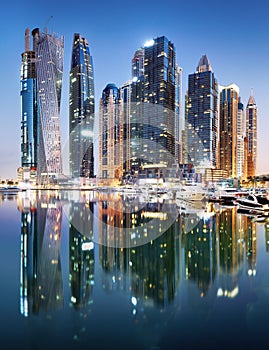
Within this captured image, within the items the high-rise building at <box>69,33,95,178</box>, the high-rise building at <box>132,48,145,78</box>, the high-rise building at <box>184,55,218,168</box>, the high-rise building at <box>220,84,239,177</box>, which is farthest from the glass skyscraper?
the high-rise building at <box>220,84,239,177</box>

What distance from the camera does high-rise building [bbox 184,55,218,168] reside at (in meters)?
108

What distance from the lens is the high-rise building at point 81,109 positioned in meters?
130

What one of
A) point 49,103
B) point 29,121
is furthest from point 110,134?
point 29,121

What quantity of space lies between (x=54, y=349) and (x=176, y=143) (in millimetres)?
108693

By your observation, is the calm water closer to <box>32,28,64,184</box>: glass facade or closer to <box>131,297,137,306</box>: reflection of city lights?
<box>131,297,137,306</box>: reflection of city lights

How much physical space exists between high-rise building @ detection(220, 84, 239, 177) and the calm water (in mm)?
130197

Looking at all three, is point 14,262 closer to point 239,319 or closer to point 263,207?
point 239,319

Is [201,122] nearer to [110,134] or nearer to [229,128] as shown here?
[229,128]

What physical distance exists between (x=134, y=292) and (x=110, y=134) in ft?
469

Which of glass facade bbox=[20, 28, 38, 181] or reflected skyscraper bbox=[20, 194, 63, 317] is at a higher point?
glass facade bbox=[20, 28, 38, 181]

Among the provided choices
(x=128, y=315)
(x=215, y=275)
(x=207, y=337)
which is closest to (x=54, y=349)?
(x=128, y=315)

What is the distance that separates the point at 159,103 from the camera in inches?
4537

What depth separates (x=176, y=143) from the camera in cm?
11062

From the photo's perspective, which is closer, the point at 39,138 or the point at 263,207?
the point at 263,207
